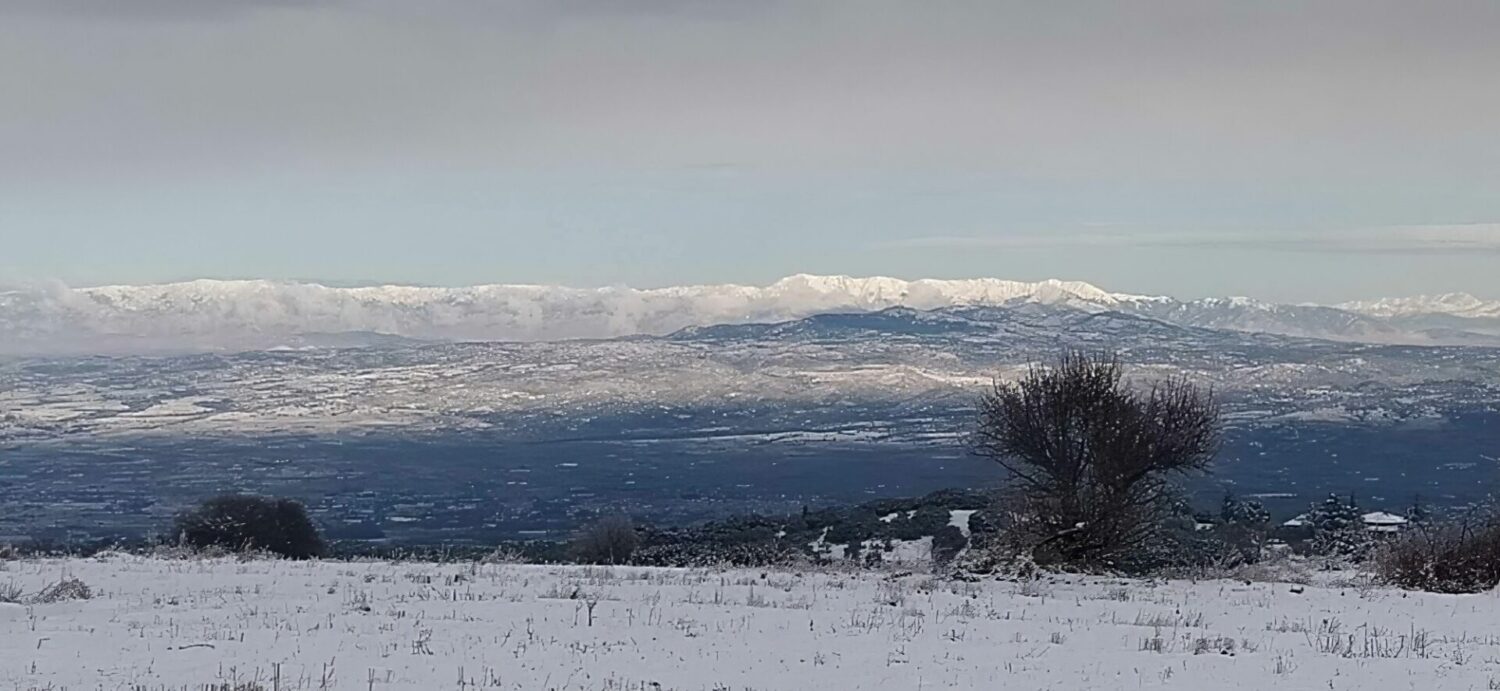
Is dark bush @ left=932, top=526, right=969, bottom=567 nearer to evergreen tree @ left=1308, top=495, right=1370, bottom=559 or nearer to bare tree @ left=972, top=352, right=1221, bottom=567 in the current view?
bare tree @ left=972, top=352, right=1221, bottom=567

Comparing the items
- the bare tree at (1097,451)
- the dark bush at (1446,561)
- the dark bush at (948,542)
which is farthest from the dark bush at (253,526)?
the dark bush at (1446,561)

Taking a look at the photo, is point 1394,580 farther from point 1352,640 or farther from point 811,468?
point 811,468

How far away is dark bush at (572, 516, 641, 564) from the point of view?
40.9 m

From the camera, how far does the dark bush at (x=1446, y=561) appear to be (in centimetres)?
2370

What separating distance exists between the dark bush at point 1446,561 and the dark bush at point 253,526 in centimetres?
2798

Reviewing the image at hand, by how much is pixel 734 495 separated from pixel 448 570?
293 feet

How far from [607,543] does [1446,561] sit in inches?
1021

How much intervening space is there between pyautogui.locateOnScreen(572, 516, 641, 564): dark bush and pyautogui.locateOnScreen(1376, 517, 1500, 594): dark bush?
21.1 metres

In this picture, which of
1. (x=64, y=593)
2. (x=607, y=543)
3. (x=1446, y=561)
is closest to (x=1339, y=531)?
(x=1446, y=561)

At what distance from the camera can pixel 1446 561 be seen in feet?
78.6

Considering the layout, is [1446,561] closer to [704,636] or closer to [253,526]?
[704,636]

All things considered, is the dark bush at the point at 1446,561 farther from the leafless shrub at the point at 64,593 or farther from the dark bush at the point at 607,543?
the dark bush at the point at 607,543

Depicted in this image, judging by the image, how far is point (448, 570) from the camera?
22406mm

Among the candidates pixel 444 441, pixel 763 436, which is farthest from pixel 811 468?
pixel 444 441
